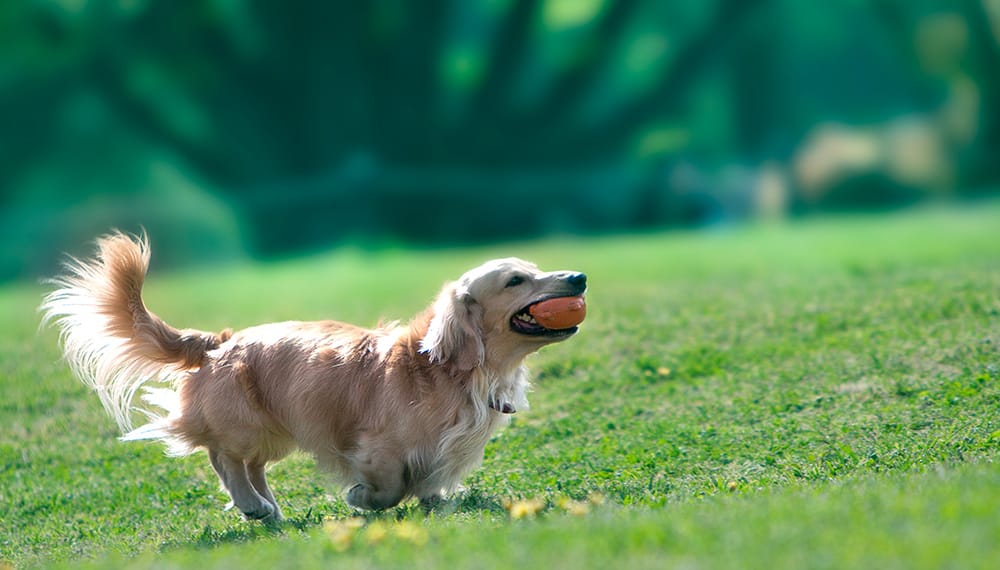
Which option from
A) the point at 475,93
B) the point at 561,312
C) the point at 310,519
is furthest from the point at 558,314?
the point at 475,93

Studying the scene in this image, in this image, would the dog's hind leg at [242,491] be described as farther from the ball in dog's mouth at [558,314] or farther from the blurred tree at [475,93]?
the blurred tree at [475,93]

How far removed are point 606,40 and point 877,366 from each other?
1855cm

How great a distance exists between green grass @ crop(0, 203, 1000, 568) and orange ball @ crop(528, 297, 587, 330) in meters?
1.08

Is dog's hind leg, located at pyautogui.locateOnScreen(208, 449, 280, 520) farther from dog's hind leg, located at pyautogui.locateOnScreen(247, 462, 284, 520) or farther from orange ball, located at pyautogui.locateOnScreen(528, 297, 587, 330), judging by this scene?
orange ball, located at pyautogui.locateOnScreen(528, 297, 587, 330)

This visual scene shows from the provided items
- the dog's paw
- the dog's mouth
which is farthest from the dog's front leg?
the dog's mouth

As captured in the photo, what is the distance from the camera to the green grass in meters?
4.99

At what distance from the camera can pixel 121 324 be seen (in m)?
7.96

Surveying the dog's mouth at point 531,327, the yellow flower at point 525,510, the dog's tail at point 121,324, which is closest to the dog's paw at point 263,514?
the dog's tail at point 121,324

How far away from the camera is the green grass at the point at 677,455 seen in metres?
4.99

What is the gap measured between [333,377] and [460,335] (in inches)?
36.2

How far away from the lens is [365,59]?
27.0 m

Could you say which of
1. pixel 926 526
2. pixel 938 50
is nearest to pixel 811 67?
pixel 938 50

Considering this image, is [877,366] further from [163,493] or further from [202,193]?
[202,193]

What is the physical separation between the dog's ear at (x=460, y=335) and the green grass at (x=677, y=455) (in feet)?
3.17
